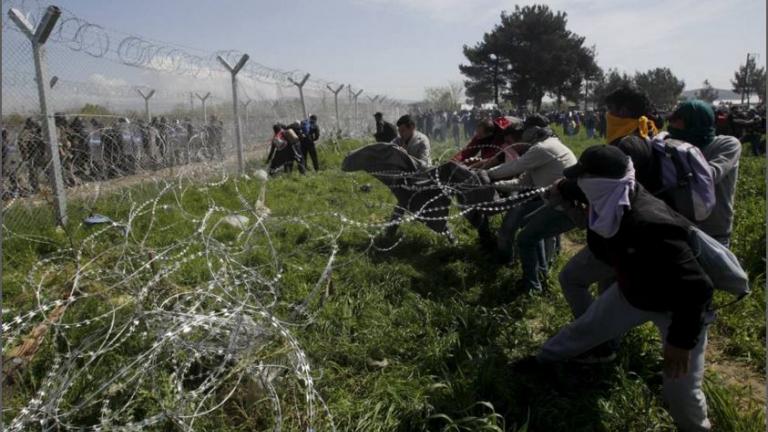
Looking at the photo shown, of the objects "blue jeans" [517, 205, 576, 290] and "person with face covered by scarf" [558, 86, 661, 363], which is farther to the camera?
"blue jeans" [517, 205, 576, 290]

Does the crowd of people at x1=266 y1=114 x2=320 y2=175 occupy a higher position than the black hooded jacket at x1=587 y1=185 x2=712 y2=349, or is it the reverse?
the crowd of people at x1=266 y1=114 x2=320 y2=175

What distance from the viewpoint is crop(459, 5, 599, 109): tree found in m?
Result: 38.1

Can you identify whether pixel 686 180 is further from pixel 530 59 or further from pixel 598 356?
pixel 530 59

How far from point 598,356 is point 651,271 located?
1031 mm

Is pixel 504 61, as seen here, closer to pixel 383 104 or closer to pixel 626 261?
pixel 383 104

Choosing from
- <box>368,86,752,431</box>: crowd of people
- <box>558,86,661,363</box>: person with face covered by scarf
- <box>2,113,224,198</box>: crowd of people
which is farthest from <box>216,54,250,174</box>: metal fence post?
<box>558,86,661,363</box>: person with face covered by scarf

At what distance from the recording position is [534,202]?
4.16 metres

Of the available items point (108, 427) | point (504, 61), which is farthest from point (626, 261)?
point (504, 61)

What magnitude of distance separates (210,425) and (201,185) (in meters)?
6.06

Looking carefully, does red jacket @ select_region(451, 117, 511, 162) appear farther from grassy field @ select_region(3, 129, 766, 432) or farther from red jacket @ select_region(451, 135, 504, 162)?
grassy field @ select_region(3, 129, 766, 432)

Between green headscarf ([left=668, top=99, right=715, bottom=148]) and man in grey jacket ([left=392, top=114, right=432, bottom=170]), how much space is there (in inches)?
103

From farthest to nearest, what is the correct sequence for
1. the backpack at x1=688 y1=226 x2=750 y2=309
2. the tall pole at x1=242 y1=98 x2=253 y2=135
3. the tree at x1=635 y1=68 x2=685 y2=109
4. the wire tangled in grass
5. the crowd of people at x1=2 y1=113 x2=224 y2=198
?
the tree at x1=635 y1=68 x2=685 y2=109 → the tall pole at x1=242 y1=98 x2=253 y2=135 → the crowd of people at x1=2 y1=113 x2=224 y2=198 → the wire tangled in grass → the backpack at x1=688 y1=226 x2=750 y2=309

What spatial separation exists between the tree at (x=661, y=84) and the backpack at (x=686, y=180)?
5053cm

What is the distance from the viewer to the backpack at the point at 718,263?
218cm
